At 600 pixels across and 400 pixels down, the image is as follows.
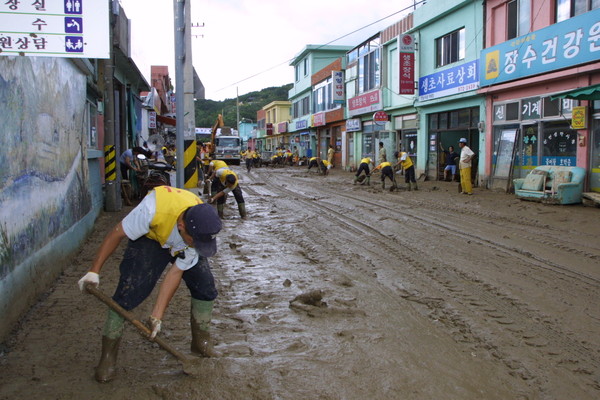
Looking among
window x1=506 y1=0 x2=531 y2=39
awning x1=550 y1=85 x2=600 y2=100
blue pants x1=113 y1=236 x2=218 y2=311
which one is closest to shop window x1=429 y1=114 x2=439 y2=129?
window x1=506 y1=0 x2=531 y2=39

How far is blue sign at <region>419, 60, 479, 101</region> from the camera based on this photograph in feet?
54.2

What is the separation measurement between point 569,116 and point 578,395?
11.1 metres

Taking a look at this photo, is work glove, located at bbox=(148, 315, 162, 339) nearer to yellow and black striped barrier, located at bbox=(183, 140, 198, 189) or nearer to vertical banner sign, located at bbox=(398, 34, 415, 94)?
yellow and black striped barrier, located at bbox=(183, 140, 198, 189)

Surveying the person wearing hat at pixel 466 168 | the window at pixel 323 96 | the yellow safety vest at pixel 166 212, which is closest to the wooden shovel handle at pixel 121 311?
the yellow safety vest at pixel 166 212

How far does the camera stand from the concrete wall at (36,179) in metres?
4.23

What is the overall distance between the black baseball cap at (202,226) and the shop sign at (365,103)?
2187cm

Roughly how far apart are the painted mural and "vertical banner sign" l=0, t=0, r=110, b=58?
2.66 feet

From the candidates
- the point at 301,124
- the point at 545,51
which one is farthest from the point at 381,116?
the point at 301,124

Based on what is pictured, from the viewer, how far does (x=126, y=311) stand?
11.0 feet

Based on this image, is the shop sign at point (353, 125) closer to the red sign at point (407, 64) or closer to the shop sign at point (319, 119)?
the shop sign at point (319, 119)

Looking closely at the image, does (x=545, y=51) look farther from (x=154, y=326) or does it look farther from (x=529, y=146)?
(x=154, y=326)

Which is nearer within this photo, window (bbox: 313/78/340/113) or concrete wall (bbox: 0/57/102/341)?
concrete wall (bbox: 0/57/102/341)

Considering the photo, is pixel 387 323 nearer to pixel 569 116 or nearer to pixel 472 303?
pixel 472 303

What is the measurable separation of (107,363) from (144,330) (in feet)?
1.34
